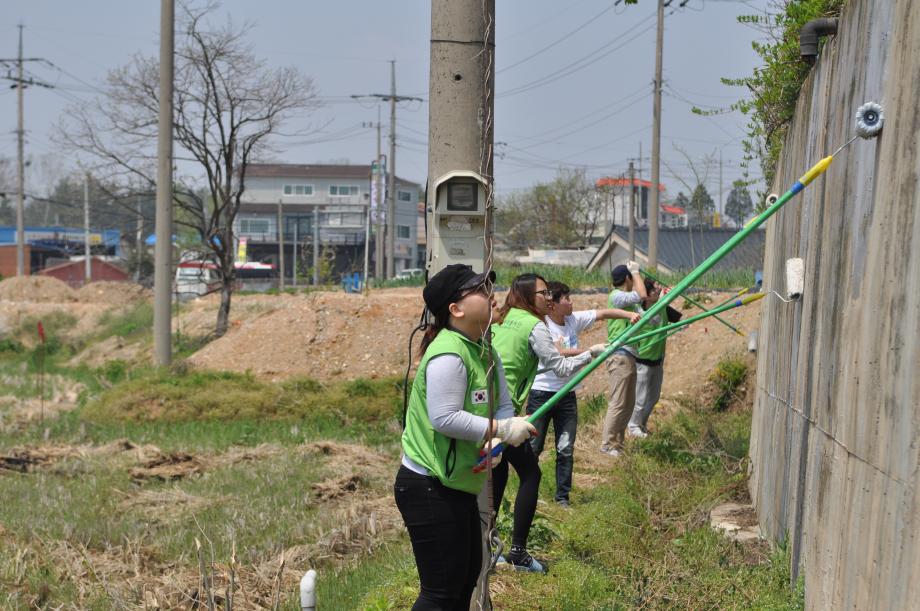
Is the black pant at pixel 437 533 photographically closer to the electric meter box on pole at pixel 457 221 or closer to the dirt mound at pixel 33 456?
the electric meter box on pole at pixel 457 221

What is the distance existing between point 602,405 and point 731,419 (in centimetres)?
161

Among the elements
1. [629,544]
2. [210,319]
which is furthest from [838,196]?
[210,319]

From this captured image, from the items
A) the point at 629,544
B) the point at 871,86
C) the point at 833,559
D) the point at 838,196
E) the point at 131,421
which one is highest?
the point at 871,86

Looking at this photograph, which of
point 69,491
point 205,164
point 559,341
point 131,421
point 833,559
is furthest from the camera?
point 205,164

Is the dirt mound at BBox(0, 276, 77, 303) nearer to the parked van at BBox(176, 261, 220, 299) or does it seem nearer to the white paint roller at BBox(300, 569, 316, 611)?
the parked van at BBox(176, 261, 220, 299)

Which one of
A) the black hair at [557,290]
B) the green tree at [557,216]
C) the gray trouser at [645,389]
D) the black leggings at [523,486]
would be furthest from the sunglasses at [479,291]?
the green tree at [557,216]

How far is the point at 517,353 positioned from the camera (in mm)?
6566

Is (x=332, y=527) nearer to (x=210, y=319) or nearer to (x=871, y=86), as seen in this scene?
(x=871, y=86)

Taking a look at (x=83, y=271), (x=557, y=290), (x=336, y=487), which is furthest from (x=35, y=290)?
(x=557, y=290)

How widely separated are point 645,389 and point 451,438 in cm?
696

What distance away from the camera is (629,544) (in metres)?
6.85

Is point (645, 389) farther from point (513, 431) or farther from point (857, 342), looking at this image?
point (513, 431)

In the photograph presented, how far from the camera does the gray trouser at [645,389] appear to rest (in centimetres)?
1103

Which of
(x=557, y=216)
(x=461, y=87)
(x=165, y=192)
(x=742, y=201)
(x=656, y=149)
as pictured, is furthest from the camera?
(x=557, y=216)
